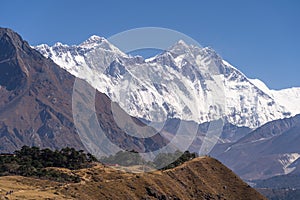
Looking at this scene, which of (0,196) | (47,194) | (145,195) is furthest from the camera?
(145,195)

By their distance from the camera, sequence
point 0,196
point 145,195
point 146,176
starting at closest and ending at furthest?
point 0,196, point 145,195, point 146,176

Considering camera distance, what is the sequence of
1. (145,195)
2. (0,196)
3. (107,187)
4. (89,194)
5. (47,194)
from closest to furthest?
(0,196), (47,194), (89,194), (107,187), (145,195)

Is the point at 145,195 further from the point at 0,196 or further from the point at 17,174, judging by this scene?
the point at 0,196

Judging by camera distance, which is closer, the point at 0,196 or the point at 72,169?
the point at 0,196

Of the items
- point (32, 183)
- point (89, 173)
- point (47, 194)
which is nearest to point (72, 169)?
point (89, 173)

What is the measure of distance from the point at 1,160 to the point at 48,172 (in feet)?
76.9

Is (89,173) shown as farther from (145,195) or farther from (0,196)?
(0,196)

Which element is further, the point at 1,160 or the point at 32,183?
the point at 1,160

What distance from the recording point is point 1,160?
190 metres

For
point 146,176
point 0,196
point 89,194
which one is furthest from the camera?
point 146,176

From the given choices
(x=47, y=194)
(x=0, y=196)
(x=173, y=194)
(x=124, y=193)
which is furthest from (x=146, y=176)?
(x=0, y=196)

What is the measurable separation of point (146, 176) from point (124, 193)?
2457cm

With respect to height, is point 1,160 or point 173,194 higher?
point 1,160

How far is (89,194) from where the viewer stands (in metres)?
155
